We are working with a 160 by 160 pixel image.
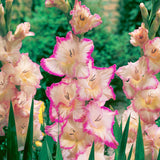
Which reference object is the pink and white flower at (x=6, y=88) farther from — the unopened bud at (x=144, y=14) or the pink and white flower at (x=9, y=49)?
A: the unopened bud at (x=144, y=14)

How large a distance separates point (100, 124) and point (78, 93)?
140mm

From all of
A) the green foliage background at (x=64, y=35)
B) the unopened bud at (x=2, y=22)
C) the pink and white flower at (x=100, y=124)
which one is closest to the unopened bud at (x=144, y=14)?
the pink and white flower at (x=100, y=124)

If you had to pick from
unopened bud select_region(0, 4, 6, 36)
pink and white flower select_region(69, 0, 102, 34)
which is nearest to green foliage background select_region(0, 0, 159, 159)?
unopened bud select_region(0, 4, 6, 36)

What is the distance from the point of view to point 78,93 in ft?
2.94

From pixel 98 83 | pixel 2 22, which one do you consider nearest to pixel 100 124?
pixel 98 83

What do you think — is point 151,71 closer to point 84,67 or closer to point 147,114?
point 147,114

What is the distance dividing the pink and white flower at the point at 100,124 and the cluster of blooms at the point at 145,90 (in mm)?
140

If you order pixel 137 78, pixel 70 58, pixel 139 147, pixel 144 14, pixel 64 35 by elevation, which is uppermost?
pixel 144 14

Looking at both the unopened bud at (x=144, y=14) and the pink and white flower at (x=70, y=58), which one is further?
the unopened bud at (x=144, y=14)

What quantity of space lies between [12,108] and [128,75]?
0.43 meters

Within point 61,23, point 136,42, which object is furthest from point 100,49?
point 136,42

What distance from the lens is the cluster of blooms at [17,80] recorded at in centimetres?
100

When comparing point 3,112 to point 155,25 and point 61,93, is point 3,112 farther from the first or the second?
point 155,25

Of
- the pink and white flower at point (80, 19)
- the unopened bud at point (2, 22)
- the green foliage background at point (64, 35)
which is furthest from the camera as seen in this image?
the green foliage background at point (64, 35)
